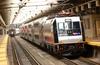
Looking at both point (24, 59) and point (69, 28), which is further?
point (24, 59)

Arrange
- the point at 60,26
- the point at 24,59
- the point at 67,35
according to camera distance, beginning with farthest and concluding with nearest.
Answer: the point at 24,59 < the point at 60,26 < the point at 67,35

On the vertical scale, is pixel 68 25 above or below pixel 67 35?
above

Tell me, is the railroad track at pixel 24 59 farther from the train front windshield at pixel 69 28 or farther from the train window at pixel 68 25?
the train window at pixel 68 25

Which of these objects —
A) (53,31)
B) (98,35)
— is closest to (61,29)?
(53,31)

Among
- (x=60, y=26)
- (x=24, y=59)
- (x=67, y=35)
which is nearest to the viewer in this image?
(x=67, y=35)

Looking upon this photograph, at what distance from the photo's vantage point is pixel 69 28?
20172mm

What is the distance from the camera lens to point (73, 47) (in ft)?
64.6

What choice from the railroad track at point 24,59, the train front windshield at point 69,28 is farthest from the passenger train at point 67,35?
the railroad track at point 24,59

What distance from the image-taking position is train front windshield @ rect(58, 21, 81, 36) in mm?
19953

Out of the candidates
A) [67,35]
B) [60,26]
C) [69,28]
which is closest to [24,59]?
[60,26]

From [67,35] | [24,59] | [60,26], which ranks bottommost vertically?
[24,59]

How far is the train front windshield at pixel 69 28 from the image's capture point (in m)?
20.0

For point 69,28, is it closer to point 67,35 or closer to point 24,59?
point 67,35

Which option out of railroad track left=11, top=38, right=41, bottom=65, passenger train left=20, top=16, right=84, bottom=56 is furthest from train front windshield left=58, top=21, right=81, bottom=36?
railroad track left=11, top=38, right=41, bottom=65
